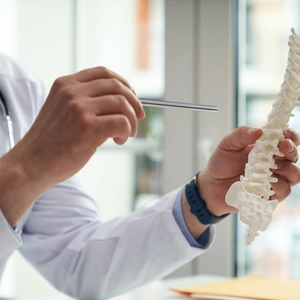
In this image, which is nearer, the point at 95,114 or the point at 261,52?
the point at 95,114

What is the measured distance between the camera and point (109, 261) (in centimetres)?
101

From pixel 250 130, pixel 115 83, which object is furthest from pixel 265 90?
pixel 115 83

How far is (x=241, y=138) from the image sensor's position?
79cm

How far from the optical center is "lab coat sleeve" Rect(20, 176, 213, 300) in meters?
0.97

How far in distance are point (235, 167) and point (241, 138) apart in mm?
75

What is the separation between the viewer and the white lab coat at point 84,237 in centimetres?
97

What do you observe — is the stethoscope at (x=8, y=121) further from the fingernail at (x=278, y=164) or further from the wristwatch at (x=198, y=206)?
the fingernail at (x=278, y=164)

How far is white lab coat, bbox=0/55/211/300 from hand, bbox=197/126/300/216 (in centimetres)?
9

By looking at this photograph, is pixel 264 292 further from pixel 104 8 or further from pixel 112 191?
pixel 104 8

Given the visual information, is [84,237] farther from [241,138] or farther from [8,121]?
[241,138]

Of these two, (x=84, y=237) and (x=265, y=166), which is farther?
(x=84, y=237)

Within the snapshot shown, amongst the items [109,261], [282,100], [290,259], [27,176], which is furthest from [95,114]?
[290,259]

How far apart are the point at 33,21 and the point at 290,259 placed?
1067 mm

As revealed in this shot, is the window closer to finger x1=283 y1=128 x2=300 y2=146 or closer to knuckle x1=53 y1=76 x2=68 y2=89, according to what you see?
finger x1=283 y1=128 x2=300 y2=146
